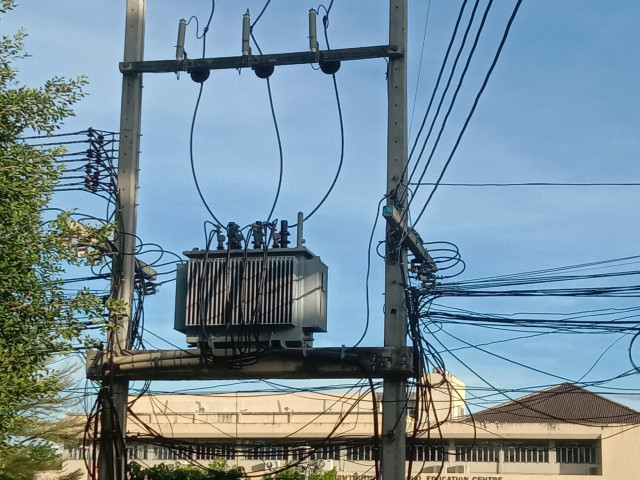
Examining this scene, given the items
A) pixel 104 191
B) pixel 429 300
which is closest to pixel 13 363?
pixel 104 191

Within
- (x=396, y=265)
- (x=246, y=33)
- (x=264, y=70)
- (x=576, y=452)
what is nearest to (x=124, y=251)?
(x=264, y=70)

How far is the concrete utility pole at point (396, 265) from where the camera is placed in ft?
32.1

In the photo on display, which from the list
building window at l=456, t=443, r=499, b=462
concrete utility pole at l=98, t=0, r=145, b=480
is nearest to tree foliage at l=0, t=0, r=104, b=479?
concrete utility pole at l=98, t=0, r=145, b=480

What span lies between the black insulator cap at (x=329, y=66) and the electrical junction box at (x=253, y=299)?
1911mm

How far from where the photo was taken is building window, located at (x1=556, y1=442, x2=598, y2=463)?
43.3 metres

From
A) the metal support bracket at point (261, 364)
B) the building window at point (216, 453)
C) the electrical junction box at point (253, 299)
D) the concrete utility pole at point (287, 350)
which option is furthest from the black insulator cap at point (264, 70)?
the building window at point (216, 453)

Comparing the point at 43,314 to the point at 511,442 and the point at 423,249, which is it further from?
the point at 511,442

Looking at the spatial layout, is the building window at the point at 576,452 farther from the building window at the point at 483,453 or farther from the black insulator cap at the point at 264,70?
the black insulator cap at the point at 264,70

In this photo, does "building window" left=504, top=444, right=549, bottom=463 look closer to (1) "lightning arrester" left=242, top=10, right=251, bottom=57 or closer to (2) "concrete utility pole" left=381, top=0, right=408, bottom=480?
(2) "concrete utility pole" left=381, top=0, right=408, bottom=480

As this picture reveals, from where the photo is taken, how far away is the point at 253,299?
1034cm

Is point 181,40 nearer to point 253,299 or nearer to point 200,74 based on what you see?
point 200,74

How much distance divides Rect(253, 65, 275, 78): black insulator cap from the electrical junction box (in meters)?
1.93

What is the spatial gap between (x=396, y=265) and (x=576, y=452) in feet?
118

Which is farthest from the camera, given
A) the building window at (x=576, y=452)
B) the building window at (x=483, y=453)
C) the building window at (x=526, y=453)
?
the building window at (x=576, y=452)
